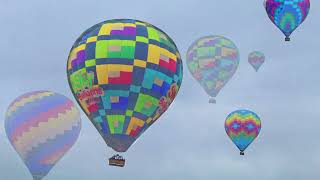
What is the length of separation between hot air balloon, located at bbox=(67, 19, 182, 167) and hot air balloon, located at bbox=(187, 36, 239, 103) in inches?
598

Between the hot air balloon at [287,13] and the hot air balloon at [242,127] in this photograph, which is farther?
the hot air balloon at [242,127]

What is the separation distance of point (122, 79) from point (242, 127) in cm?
2266

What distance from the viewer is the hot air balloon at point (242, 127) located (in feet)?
196

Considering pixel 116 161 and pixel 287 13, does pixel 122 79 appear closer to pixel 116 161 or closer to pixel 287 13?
pixel 116 161

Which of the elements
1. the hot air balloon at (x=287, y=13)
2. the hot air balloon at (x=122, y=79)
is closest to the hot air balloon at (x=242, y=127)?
the hot air balloon at (x=287, y=13)

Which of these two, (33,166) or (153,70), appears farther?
(33,166)

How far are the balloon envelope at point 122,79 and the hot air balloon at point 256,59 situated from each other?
25.9 meters

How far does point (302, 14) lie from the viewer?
54.5 meters

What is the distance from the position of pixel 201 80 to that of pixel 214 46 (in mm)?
2561

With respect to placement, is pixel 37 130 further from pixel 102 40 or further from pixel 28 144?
pixel 102 40

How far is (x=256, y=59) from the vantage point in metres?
66.1

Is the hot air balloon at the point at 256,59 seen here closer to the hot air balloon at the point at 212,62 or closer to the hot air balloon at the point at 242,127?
the hot air balloon at the point at 242,127

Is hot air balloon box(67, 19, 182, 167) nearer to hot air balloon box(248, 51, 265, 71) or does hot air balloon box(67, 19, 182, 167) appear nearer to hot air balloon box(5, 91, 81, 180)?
hot air balloon box(5, 91, 81, 180)

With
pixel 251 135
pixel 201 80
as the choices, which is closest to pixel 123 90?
pixel 201 80
